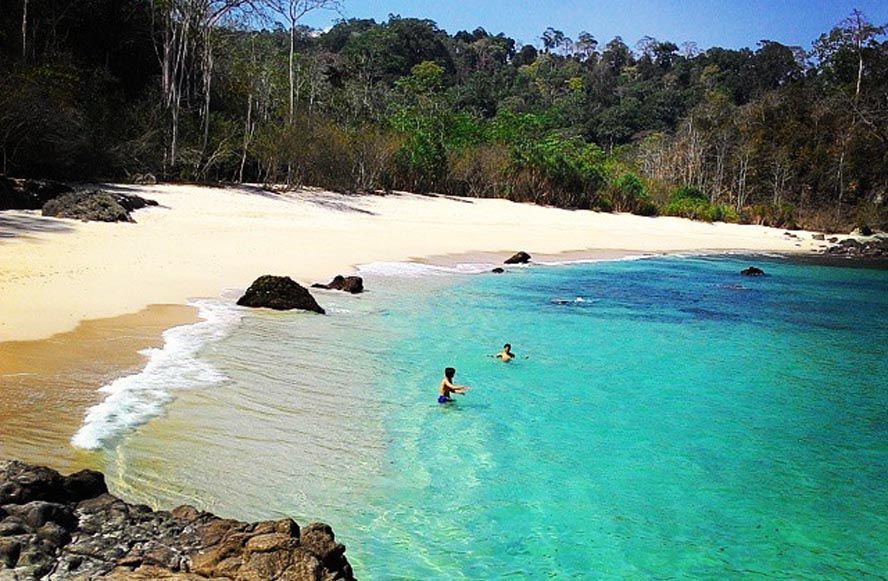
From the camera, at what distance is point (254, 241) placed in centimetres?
2092

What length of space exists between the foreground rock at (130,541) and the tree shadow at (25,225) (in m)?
13.0

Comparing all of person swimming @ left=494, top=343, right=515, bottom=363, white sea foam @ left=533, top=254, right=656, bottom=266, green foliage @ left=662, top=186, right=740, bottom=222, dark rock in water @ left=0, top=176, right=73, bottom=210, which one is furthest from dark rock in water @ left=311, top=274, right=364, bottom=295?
green foliage @ left=662, top=186, right=740, bottom=222

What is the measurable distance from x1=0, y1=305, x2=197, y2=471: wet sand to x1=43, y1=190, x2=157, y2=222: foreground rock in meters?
9.34

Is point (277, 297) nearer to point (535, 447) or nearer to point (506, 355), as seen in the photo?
point (506, 355)

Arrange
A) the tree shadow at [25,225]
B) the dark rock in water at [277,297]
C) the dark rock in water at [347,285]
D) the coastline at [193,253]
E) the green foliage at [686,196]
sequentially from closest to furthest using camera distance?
the coastline at [193,253] → the dark rock in water at [277,297] → the dark rock in water at [347,285] → the tree shadow at [25,225] → the green foliage at [686,196]

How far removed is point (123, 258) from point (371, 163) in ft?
78.5

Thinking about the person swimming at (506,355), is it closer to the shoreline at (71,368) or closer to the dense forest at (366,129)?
the shoreline at (71,368)

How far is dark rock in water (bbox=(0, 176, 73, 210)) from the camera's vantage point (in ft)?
61.4

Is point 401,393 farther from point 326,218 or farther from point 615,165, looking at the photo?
point 615,165

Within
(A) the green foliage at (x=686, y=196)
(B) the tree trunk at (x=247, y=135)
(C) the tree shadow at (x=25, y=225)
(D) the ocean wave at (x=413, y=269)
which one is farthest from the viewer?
(A) the green foliage at (x=686, y=196)

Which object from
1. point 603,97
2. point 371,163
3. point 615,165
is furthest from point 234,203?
point 603,97

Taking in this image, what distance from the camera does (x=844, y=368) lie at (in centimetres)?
1223

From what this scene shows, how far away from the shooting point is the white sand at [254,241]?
12.0 m

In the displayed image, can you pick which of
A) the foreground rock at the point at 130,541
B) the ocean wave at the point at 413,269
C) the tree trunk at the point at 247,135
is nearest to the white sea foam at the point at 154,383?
the foreground rock at the point at 130,541
